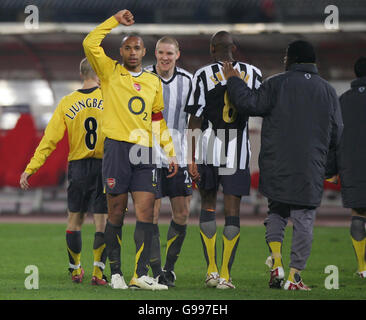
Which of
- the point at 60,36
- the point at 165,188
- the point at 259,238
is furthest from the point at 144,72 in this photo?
the point at 60,36

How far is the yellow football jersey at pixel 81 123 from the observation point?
8.06 meters

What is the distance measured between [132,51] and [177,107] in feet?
2.83

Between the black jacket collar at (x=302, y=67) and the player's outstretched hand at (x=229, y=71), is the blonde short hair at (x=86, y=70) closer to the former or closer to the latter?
the player's outstretched hand at (x=229, y=71)

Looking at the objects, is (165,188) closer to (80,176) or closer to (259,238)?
(80,176)

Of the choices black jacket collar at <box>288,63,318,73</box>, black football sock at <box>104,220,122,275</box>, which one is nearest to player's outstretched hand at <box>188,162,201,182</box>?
black football sock at <box>104,220,122,275</box>

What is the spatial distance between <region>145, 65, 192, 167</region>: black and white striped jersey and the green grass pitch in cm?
121

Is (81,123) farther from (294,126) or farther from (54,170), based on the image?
(54,170)

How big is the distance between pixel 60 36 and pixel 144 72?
1275 centimetres

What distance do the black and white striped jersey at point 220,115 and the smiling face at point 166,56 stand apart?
0.35m

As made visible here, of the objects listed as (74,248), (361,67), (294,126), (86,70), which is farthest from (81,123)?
(361,67)

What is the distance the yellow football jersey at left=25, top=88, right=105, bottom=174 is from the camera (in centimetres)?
806

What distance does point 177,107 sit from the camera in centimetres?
798

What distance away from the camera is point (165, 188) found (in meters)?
7.92

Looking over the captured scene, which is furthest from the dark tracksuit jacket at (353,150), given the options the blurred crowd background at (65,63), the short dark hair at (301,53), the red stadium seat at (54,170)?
the red stadium seat at (54,170)
